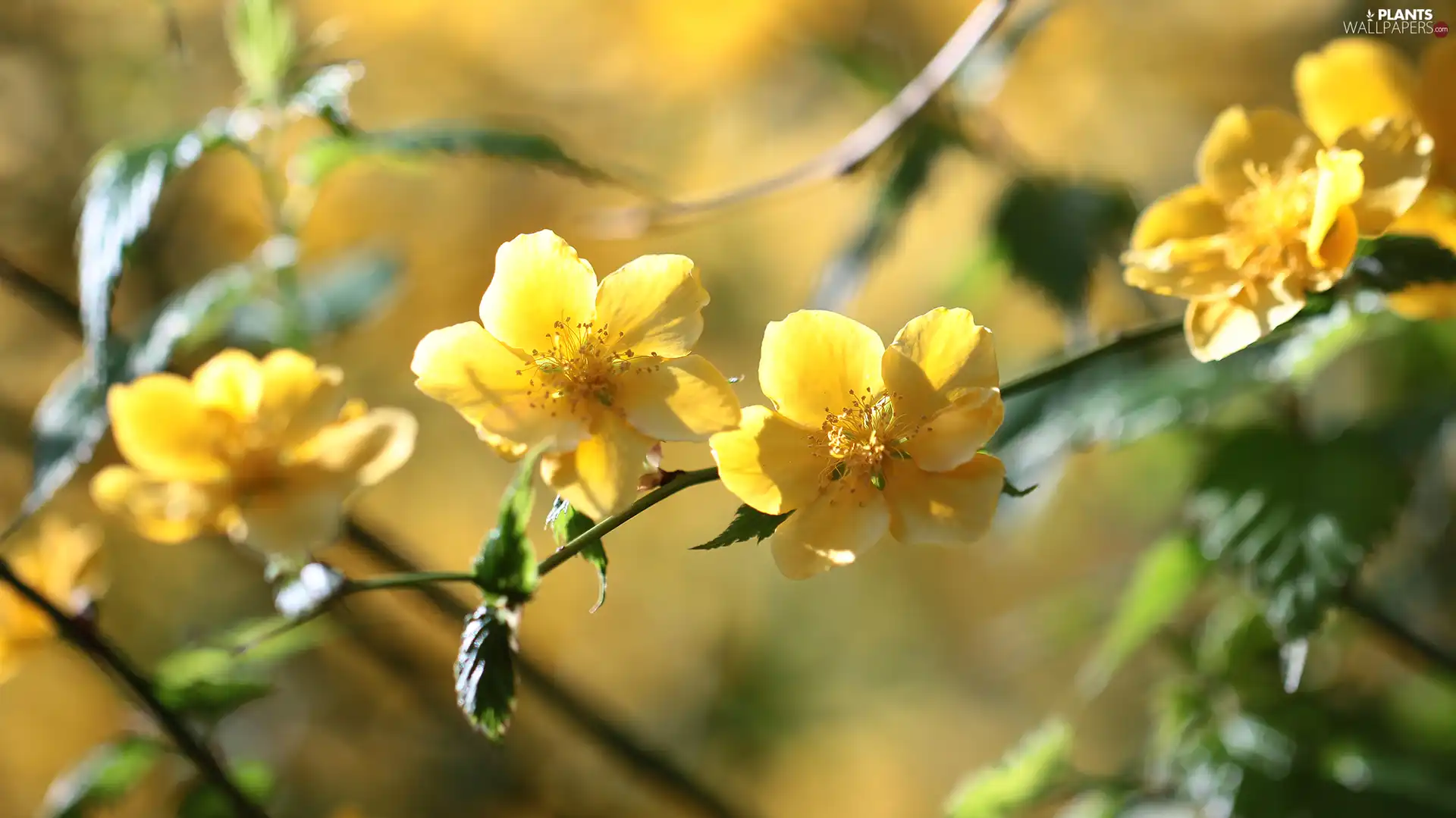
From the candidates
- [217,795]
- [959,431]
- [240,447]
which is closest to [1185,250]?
[959,431]

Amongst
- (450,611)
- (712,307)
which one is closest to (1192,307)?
(450,611)

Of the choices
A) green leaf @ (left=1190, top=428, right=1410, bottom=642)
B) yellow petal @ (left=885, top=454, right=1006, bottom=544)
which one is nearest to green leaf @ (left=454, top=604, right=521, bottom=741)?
yellow petal @ (left=885, top=454, right=1006, bottom=544)

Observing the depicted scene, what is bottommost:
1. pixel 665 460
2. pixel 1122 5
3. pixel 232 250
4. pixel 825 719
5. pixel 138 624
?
pixel 825 719

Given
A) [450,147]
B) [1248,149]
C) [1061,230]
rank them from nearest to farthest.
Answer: [1248,149] < [450,147] < [1061,230]

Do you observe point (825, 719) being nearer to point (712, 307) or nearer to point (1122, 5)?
point (712, 307)

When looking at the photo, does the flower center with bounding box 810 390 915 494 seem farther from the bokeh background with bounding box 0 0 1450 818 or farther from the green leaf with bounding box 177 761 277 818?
the bokeh background with bounding box 0 0 1450 818

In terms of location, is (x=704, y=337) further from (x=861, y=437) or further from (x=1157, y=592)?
(x=861, y=437)
